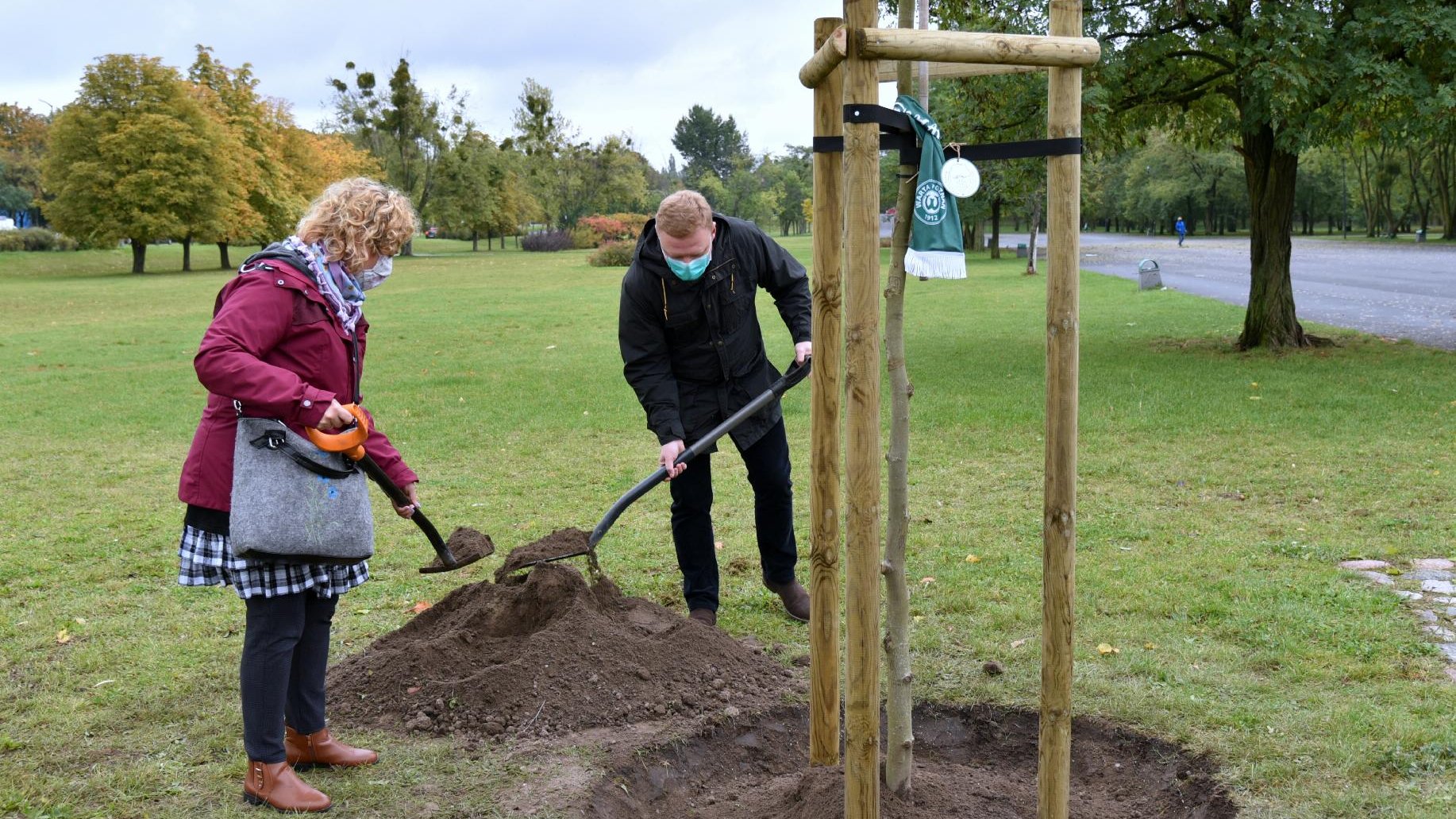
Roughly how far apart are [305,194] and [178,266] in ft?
36.5

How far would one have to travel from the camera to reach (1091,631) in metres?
5.01

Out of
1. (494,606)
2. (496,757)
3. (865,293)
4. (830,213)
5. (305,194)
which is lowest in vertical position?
Result: (496,757)

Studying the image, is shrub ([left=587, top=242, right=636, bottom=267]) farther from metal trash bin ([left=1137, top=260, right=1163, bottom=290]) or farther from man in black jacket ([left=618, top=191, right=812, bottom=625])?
man in black jacket ([left=618, top=191, right=812, bottom=625])

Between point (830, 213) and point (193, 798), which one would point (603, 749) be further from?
point (830, 213)

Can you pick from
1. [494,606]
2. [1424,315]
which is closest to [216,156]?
→ [1424,315]

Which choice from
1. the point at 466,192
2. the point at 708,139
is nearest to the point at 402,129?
the point at 466,192

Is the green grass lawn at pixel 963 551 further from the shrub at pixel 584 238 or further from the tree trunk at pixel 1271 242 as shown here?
the shrub at pixel 584 238

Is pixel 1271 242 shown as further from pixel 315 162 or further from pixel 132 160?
pixel 315 162

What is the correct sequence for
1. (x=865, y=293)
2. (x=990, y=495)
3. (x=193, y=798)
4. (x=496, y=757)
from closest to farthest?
(x=865, y=293) → (x=193, y=798) → (x=496, y=757) → (x=990, y=495)

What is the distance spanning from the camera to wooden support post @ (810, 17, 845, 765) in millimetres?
3307

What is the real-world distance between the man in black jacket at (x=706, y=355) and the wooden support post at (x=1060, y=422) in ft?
6.48

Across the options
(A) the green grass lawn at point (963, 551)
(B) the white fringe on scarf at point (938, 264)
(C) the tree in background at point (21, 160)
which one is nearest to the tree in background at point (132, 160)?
(C) the tree in background at point (21, 160)

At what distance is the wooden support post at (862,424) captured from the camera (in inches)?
108

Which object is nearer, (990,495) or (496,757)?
(496,757)
